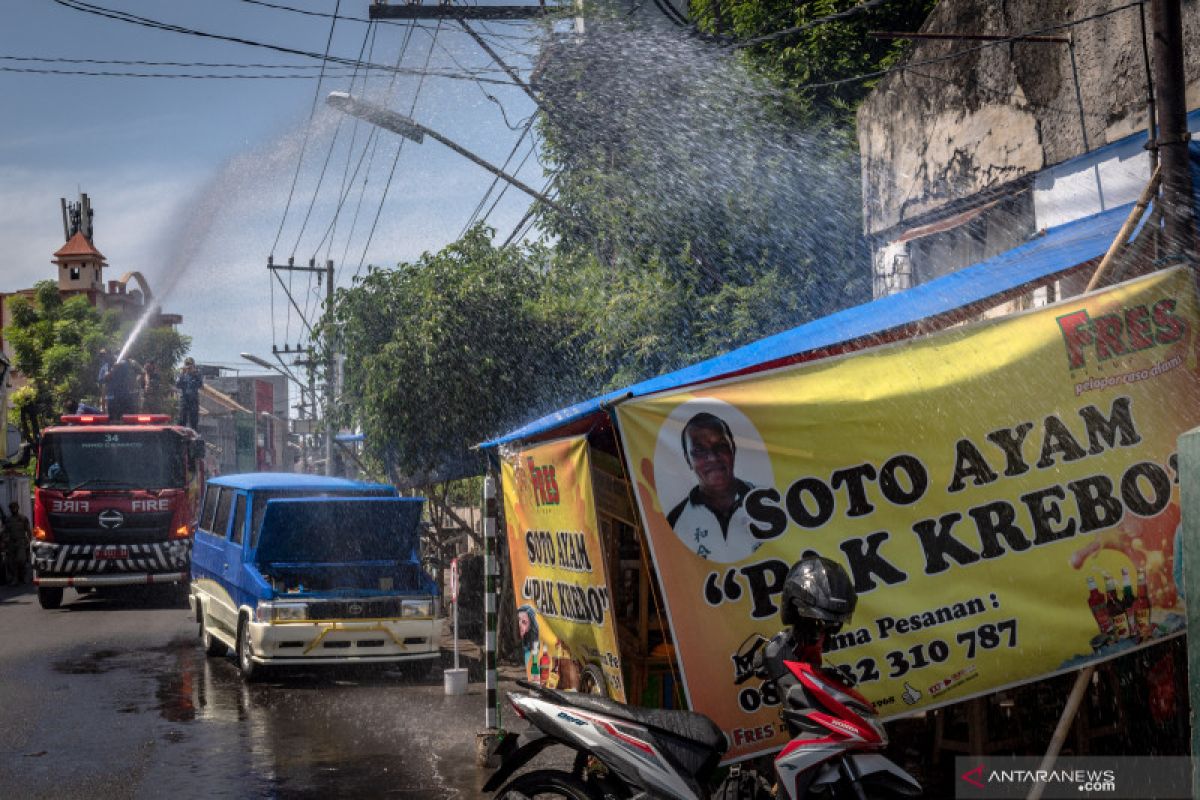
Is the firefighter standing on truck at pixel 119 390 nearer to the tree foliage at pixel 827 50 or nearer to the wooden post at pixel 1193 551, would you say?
the tree foliage at pixel 827 50

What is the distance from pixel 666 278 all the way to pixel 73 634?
30.3 ft

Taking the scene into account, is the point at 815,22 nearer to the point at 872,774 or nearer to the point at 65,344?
the point at 872,774

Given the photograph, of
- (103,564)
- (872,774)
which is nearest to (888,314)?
(872,774)

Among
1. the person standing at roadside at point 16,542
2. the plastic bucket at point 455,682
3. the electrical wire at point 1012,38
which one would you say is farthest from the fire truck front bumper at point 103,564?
the electrical wire at point 1012,38

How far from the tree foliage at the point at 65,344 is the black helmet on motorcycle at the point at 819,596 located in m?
50.8

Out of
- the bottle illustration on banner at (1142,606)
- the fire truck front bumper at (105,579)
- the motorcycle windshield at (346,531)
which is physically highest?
the motorcycle windshield at (346,531)

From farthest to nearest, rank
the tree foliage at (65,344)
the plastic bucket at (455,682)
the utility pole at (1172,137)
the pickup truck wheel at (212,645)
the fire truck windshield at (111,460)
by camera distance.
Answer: the tree foliage at (65,344) → the fire truck windshield at (111,460) → the pickup truck wheel at (212,645) → the plastic bucket at (455,682) → the utility pole at (1172,137)

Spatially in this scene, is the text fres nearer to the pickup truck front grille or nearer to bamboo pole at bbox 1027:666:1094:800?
bamboo pole at bbox 1027:666:1094:800

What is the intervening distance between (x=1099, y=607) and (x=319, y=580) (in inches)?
362

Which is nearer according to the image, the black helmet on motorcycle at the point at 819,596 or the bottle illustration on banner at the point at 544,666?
the black helmet on motorcycle at the point at 819,596

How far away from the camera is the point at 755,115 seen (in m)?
17.9

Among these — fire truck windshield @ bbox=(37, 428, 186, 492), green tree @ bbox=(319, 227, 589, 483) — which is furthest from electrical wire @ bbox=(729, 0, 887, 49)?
fire truck windshield @ bbox=(37, 428, 186, 492)

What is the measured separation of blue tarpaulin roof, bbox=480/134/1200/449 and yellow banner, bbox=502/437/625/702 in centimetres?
24

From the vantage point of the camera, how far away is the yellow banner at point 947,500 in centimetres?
583
